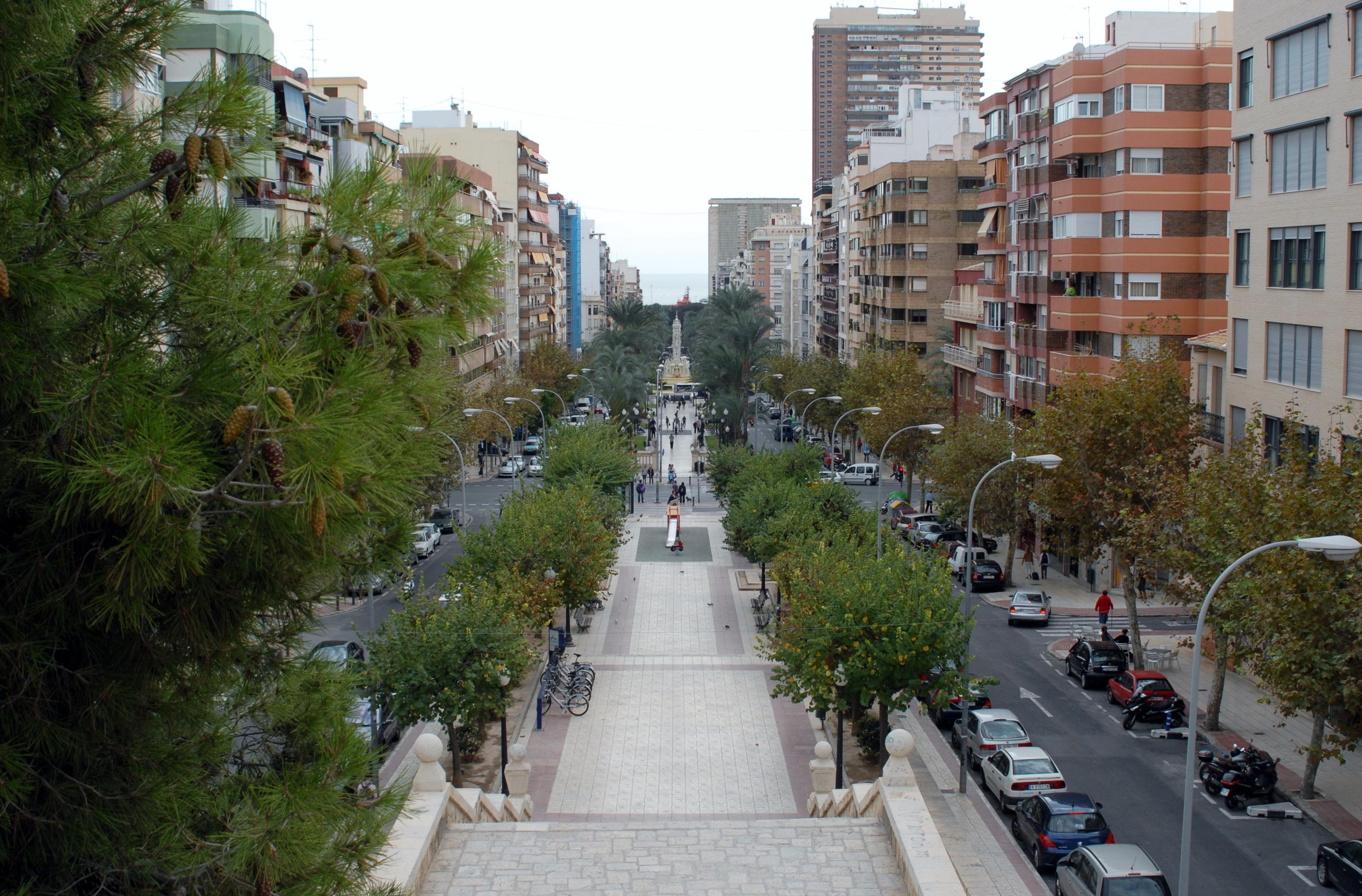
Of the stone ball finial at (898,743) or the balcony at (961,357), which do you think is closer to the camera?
the stone ball finial at (898,743)

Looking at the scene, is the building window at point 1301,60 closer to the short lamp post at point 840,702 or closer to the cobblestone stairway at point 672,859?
the short lamp post at point 840,702

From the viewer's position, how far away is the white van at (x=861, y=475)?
225 ft

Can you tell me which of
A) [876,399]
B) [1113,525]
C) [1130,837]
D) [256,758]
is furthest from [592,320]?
[256,758]

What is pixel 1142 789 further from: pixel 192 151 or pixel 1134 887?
pixel 192 151

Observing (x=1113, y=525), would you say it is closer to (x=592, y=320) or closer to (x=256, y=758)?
(x=256, y=758)

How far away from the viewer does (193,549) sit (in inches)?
241

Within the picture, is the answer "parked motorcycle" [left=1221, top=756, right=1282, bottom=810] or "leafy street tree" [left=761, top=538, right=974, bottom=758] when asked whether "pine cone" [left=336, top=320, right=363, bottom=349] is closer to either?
"leafy street tree" [left=761, top=538, right=974, bottom=758]

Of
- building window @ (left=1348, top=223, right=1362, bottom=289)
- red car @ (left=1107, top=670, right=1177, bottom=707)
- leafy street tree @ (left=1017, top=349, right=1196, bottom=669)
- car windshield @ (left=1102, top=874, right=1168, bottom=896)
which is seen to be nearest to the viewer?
car windshield @ (left=1102, top=874, right=1168, bottom=896)

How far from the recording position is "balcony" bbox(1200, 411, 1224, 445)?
36406 mm

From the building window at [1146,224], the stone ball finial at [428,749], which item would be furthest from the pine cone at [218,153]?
the building window at [1146,224]

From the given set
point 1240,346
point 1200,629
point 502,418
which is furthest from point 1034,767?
point 502,418

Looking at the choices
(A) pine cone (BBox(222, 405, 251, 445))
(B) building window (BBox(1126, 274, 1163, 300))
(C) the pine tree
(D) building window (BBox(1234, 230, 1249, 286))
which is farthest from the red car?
(A) pine cone (BBox(222, 405, 251, 445))

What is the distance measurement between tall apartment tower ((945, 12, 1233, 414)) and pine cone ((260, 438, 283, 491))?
36.2 m

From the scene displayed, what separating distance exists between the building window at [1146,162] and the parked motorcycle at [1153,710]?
74.3ft
